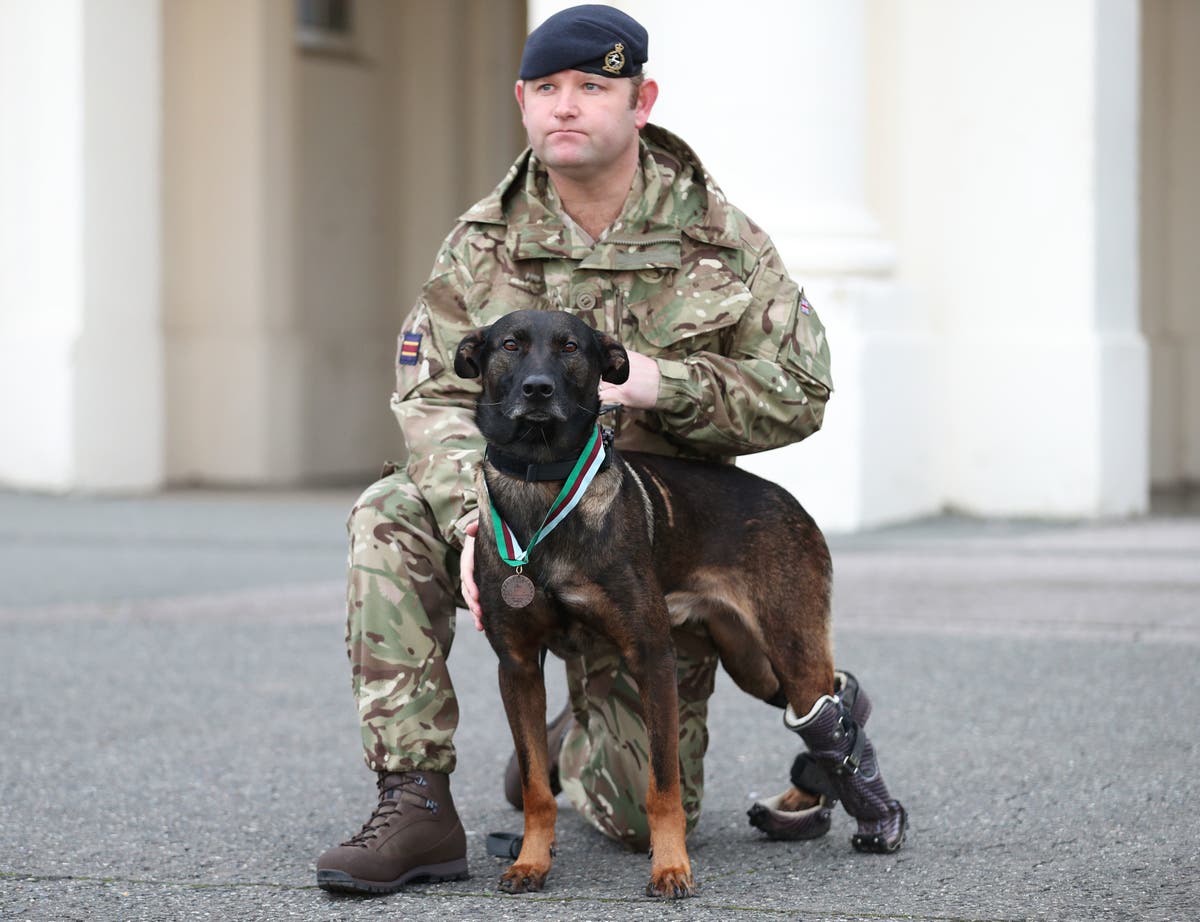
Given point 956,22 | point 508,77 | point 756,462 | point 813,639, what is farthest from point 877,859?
point 508,77

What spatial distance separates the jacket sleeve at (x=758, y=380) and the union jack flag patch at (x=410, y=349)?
1.93 ft

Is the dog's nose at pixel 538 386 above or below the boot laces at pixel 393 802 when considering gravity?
above

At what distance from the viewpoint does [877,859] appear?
4.24m

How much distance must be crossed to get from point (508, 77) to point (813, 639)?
14312mm

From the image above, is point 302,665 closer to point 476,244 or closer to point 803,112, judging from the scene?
point 476,244

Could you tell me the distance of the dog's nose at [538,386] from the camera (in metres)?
3.63

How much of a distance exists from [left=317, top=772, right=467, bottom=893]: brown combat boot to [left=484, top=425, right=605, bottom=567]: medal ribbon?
0.62 meters

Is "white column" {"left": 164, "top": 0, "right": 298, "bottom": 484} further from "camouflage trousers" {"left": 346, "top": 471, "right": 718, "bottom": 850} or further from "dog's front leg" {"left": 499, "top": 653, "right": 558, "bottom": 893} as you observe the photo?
"dog's front leg" {"left": 499, "top": 653, "right": 558, "bottom": 893}

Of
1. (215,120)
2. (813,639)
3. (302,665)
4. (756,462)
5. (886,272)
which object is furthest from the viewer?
(215,120)

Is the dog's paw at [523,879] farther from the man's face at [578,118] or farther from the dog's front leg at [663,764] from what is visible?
the man's face at [578,118]

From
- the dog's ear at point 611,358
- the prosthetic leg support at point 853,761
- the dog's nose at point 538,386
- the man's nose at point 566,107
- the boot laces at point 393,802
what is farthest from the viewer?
the man's nose at point 566,107

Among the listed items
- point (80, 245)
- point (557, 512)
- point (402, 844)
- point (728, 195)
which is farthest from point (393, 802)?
point (80, 245)

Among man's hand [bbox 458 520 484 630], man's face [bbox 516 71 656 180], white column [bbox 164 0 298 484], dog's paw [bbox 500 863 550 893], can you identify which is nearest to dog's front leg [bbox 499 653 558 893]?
dog's paw [bbox 500 863 550 893]

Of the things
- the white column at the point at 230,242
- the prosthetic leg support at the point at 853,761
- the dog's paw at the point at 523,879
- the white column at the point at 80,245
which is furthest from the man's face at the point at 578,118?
the white column at the point at 230,242
